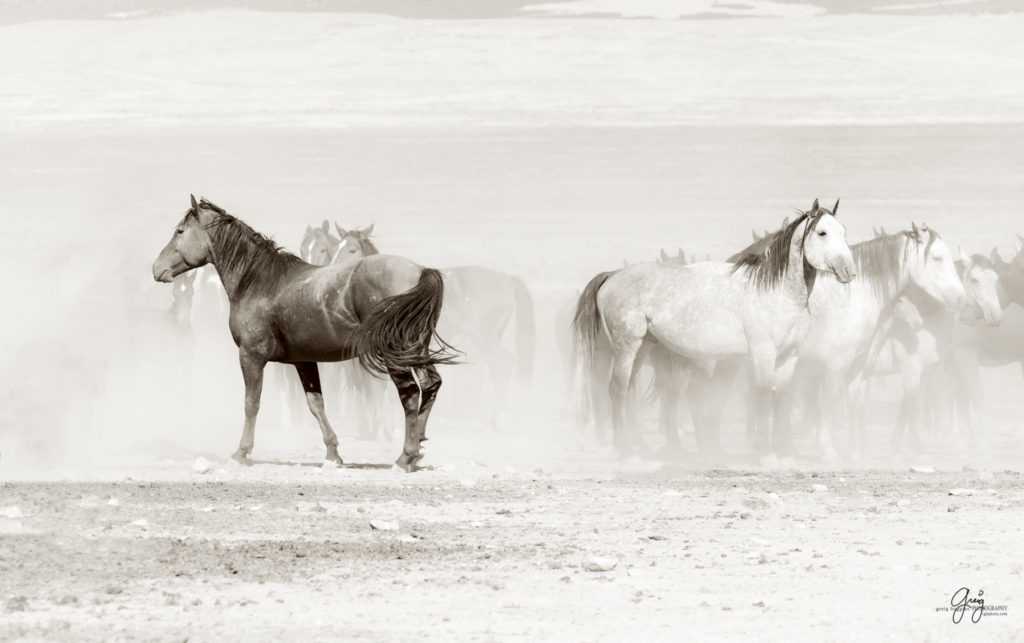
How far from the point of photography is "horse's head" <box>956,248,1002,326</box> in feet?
52.6

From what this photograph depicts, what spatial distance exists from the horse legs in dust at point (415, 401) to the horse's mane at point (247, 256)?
1370 millimetres

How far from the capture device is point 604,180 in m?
48.1

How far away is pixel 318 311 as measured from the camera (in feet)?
42.5

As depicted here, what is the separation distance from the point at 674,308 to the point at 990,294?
3590mm

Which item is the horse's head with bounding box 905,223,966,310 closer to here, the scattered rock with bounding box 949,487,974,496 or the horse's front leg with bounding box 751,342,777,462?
the horse's front leg with bounding box 751,342,777,462

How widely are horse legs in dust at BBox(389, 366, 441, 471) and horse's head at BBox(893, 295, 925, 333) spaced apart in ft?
16.3

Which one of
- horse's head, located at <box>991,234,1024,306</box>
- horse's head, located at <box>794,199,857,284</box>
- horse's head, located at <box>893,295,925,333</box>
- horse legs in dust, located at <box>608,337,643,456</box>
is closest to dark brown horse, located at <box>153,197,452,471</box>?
horse legs in dust, located at <box>608,337,643,456</box>

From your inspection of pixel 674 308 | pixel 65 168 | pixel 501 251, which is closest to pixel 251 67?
pixel 65 168

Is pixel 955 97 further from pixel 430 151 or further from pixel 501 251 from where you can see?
pixel 501 251

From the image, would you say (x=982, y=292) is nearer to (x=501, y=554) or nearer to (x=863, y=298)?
(x=863, y=298)

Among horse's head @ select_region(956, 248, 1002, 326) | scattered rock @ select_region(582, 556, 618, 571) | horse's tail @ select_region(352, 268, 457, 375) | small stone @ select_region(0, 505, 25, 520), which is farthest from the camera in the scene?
horse's head @ select_region(956, 248, 1002, 326)

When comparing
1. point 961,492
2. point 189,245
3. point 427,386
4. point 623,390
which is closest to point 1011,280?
point 623,390

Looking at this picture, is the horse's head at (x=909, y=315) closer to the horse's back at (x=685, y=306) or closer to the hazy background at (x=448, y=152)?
the horse's back at (x=685, y=306)

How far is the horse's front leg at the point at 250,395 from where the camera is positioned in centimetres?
1327
